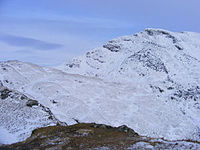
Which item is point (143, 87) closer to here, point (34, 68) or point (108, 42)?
point (34, 68)

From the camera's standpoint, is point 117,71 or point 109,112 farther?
point 117,71

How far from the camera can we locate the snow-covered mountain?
133 ft

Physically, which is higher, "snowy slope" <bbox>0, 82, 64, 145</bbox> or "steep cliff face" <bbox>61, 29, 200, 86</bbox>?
"steep cliff face" <bbox>61, 29, 200, 86</bbox>

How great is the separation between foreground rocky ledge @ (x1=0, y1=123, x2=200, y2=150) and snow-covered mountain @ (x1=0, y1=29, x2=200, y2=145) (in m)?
16.4

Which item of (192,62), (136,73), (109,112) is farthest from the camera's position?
(192,62)

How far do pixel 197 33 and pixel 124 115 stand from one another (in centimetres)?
9043

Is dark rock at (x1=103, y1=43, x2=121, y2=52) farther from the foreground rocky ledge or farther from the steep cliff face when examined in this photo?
the foreground rocky ledge

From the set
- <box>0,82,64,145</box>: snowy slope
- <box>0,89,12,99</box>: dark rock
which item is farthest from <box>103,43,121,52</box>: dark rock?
<box>0,82,64,145</box>: snowy slope

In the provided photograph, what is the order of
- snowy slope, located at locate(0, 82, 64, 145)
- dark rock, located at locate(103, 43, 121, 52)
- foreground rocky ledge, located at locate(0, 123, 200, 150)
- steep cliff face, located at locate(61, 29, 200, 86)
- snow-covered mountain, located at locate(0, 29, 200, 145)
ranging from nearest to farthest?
foreground rocky ledge, located at locate(0, 123, 200, 150), snowy slope, located at locate(0, 82, 64, 145), snow-covered mountain, located at locate(0, 29, 200, 145), steep cliff face, located at locate(61, 29, 200, 86), dark rock, located at locate(103, 43, 121, 52)

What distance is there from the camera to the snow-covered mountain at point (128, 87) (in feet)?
133

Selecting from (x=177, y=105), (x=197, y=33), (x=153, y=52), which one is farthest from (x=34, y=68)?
(x=197, y=33)

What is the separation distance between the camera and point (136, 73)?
7362 centimetres

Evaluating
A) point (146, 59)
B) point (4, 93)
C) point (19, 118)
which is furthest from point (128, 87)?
point (19, 118)

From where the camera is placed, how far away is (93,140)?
13.7 m
